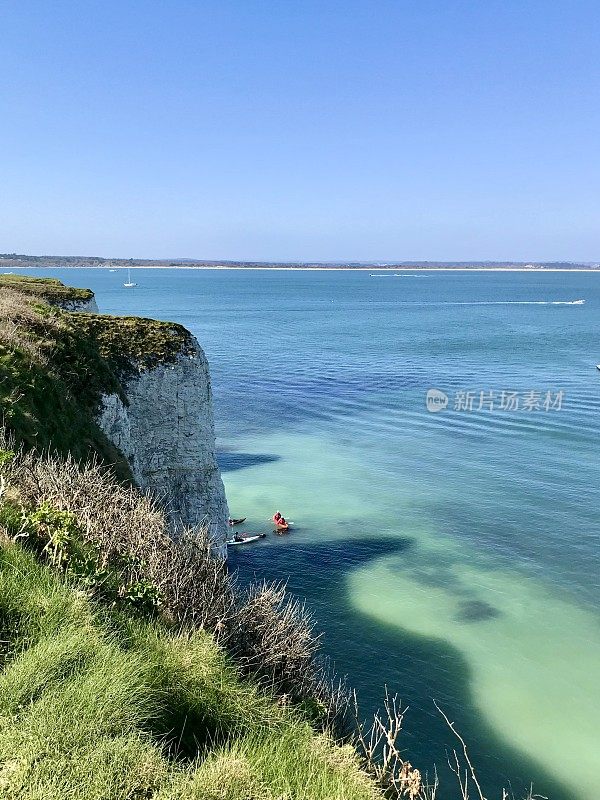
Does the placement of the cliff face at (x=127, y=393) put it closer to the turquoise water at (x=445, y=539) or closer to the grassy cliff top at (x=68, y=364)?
the grassy cliff top at (x=68, y=364)

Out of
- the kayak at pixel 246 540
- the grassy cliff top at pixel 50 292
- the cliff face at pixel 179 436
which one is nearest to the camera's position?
the cliff face at pixel 179 436

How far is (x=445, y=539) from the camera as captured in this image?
97.9 ft

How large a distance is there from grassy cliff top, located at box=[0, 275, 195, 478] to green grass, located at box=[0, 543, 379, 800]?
8427 millimetres

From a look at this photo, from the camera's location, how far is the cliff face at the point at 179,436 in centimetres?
2456

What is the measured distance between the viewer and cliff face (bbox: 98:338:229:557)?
2456 centimetres

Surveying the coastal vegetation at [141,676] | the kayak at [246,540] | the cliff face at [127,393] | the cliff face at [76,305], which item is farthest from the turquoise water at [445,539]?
the cliff face at [76,305]

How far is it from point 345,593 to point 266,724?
17487mm

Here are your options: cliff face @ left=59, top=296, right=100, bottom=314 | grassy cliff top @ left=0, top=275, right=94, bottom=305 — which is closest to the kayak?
cliff face @ left=59, top=296, right=100, bottom=314

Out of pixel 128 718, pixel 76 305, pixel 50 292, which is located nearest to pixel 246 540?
Result: pixel 76 305

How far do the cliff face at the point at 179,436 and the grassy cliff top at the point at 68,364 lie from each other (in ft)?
2.05

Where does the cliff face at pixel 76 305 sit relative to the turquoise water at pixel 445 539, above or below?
above

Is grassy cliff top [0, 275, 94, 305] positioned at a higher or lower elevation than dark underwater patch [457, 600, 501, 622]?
higher

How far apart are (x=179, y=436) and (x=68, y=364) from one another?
19.7 feet

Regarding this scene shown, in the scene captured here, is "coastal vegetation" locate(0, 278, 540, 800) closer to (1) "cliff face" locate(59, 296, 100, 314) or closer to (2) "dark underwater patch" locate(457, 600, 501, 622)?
(2) "dark underwater patch" locate(457, 600, 501, 622)
